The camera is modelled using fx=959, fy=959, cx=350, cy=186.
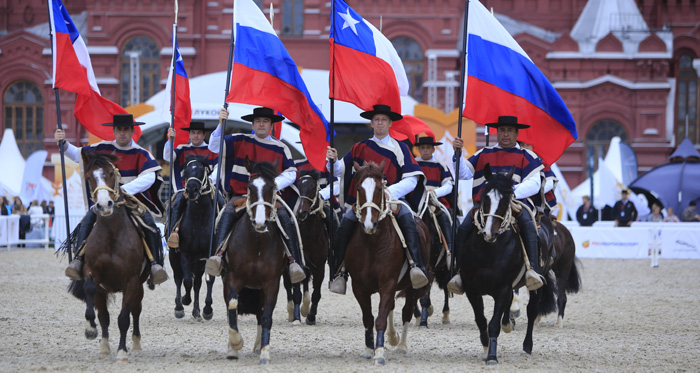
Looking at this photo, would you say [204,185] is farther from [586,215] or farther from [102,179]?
[586,215]

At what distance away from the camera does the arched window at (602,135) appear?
152 ft

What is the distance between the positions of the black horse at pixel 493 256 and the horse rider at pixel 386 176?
565 millimetres

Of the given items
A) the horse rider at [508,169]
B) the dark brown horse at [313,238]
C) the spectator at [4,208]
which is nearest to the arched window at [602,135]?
the spectator at [4,208]

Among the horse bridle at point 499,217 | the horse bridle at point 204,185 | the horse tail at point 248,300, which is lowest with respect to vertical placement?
the horse tail at point 248,300

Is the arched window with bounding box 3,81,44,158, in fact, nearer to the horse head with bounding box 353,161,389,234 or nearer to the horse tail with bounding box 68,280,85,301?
the horse tail with bounding box 68,280,85,301

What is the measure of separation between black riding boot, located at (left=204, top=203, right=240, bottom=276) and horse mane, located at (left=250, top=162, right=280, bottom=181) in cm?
62

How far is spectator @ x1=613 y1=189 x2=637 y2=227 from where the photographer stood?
31.9m

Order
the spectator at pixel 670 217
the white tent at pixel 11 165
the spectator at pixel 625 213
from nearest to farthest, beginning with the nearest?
1. the spectator at pixel 625 213
2. the spectator at pixel 670 217
3. the white tent at pixel 11 165

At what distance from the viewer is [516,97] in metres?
12.6

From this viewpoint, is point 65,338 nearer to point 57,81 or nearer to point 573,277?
point 57,81

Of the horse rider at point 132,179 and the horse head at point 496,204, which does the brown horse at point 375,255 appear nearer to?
the horse head at point 496,204

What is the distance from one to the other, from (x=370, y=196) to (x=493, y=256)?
63.3 inches

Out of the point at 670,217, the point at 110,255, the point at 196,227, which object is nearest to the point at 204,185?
the point at 196,227

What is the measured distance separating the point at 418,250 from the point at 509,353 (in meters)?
1.84
